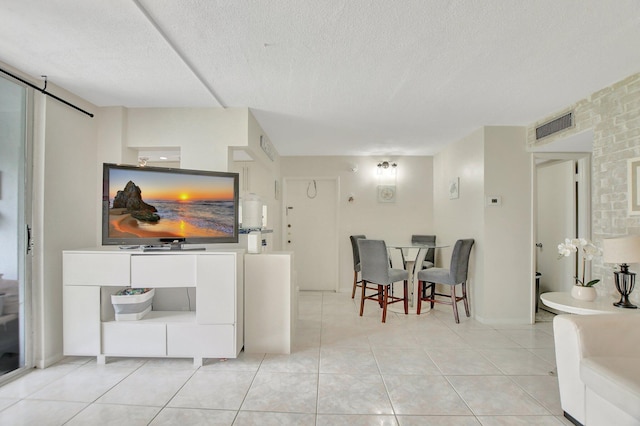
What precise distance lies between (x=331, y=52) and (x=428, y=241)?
378cm

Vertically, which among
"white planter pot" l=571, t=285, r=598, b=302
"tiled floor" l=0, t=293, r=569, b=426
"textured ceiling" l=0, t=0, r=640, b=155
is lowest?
"tiled floor" l=0, t=293, r=569, b=426

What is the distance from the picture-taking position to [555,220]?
4.16m

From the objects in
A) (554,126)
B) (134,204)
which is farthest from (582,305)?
(134,204)

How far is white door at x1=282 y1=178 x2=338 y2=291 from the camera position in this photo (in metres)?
5.48

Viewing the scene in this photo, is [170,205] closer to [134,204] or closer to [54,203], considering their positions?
[134,204]

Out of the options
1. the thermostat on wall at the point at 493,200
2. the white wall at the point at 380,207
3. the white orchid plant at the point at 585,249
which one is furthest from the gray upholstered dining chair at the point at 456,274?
the white wall at the point at 380,207

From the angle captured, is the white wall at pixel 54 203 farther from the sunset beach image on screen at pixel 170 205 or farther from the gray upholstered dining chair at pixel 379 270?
the gray upholstered dining chair at pixel 379 270

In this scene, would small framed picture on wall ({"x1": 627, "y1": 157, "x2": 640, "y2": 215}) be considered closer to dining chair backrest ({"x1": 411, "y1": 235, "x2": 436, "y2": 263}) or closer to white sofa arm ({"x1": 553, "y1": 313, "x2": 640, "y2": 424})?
white sofa arm ({"x1": 553, "y1": 313, "x2": 640, "y2": 424})

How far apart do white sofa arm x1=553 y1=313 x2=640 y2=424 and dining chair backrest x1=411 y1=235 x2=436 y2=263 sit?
10.1 feet

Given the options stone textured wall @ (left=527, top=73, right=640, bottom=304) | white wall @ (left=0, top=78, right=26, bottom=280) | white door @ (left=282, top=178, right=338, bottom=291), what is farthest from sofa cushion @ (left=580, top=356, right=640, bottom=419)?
white door @ (left=282, top=178, right=338, bottom=291)

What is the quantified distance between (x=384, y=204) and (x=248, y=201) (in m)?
2.82

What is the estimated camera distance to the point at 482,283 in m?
3.75

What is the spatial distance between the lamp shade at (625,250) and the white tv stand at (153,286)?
2.74 metres

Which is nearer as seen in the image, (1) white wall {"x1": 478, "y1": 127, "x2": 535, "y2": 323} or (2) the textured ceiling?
(2) the textured ceiling
